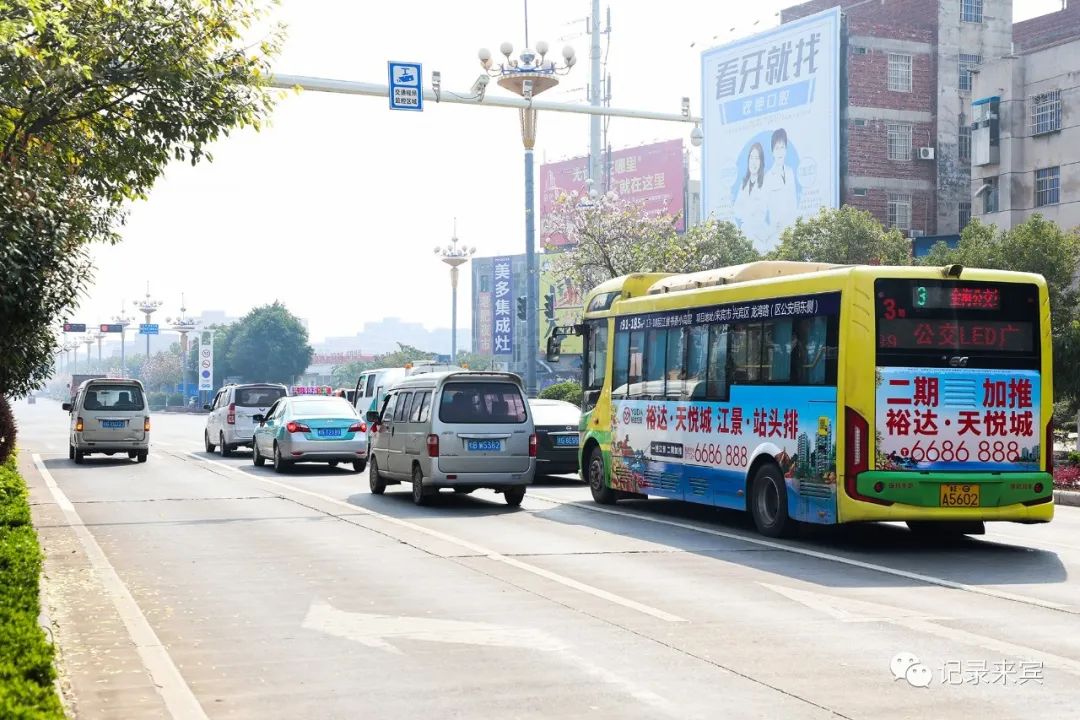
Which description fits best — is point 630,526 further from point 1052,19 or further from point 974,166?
point 1052,19

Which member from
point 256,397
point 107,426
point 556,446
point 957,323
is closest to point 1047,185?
point 256,397

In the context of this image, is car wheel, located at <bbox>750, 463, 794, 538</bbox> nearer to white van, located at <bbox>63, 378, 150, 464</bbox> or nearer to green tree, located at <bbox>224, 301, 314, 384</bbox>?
white van, located at <bbox>63, 378, 150, 464</bbox>

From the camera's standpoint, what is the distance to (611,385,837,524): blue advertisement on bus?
46.9 feet

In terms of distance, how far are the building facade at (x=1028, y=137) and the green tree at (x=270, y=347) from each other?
76.1m

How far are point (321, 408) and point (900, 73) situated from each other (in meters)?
49.7

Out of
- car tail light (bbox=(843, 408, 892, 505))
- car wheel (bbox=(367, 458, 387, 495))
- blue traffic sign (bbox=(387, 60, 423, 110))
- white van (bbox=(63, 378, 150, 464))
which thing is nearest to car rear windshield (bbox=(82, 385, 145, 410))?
white van (bbox=(63, 378, 150, 464))

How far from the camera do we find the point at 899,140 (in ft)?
231

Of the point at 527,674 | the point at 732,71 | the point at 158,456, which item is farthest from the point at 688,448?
the point at 732,71

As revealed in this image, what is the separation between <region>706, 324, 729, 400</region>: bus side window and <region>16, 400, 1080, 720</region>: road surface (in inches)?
65.3

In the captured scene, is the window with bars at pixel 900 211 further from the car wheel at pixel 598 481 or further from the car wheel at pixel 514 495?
the car wheel at pixel 514 495

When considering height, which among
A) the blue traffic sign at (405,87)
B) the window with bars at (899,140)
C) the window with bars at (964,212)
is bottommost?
the blue traffic sign at (405,87)

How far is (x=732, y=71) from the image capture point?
75.8m

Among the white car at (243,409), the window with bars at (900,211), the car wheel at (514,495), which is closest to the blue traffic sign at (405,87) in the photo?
the car wheel at (514,495)

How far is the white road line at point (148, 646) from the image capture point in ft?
23.7
